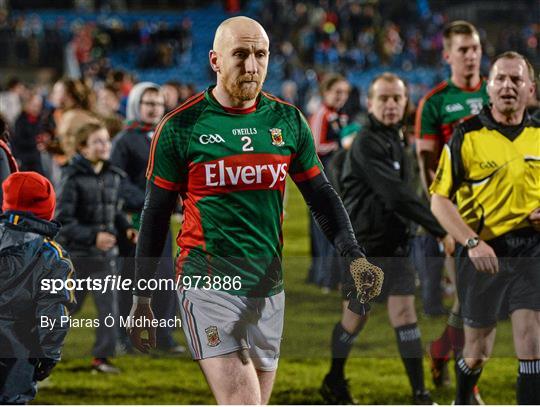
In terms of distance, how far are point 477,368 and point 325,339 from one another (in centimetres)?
134

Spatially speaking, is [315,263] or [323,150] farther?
[323,150]

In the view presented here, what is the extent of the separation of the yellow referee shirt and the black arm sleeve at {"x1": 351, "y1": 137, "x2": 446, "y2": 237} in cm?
79

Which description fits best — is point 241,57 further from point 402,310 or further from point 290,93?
point 290,93

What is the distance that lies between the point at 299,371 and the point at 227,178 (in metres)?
3.50

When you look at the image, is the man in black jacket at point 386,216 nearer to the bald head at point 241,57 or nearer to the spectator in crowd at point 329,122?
the bald head at point 241,57

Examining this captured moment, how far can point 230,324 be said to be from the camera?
14.9 feet

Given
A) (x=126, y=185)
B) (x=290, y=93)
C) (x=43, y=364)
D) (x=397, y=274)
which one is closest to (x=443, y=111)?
(x=397, y=274)

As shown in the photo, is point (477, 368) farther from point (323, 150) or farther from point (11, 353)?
point (323, 150)

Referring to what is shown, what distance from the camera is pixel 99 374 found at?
299 inches

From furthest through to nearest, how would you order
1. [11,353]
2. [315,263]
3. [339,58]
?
[339,58], [315,263], [11,353]

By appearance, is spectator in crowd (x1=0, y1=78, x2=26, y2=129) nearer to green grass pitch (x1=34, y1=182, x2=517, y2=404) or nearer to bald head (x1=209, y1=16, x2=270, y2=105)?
green grass pitch (x1=34, y1=182, x2=517, y2=404)

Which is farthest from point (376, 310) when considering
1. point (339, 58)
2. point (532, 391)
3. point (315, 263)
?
point (339, 58)

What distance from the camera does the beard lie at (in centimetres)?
448

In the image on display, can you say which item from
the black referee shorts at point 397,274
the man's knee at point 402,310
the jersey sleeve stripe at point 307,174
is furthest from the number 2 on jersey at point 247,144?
the man's knee at point 402,310
